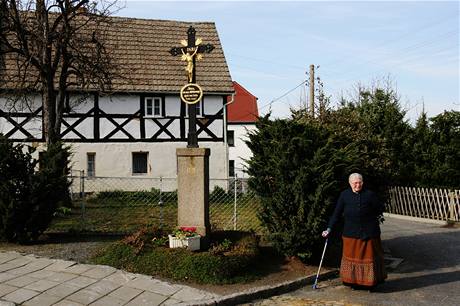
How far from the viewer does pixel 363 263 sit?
7.28 metres

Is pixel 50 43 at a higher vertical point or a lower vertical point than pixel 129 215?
higher

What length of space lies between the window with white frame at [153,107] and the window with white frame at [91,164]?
122 inches

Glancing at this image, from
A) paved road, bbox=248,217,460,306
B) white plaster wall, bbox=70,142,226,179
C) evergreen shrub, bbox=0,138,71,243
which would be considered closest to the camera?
paved road, bbox=248,217,460,306

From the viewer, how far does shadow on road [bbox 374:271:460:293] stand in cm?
764

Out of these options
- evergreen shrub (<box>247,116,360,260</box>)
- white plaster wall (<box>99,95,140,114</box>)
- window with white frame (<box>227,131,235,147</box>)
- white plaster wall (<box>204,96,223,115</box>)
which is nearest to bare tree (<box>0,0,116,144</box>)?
white plaster wall (<box>99,95,140,114</box>)

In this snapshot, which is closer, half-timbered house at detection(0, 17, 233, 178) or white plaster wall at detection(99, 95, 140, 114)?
half-timbered house at detection(0, 17, 233, 178)

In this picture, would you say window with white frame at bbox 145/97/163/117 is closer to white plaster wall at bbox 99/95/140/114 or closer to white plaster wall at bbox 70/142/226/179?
white plaster wall at bbox 99/95/140/114

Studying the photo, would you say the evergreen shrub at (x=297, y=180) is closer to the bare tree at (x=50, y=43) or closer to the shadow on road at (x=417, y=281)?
the shadow on road at (x=417, y=281)

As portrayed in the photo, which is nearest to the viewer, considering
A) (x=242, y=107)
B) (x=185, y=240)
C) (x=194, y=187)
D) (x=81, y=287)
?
(x=81, y=287)

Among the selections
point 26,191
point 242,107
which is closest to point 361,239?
point 26,191

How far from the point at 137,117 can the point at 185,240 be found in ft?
50.1

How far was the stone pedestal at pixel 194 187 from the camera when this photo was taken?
8.56 m

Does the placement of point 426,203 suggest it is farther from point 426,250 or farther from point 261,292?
point 261,292

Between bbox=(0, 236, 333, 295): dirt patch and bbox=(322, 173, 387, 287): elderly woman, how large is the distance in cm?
92
